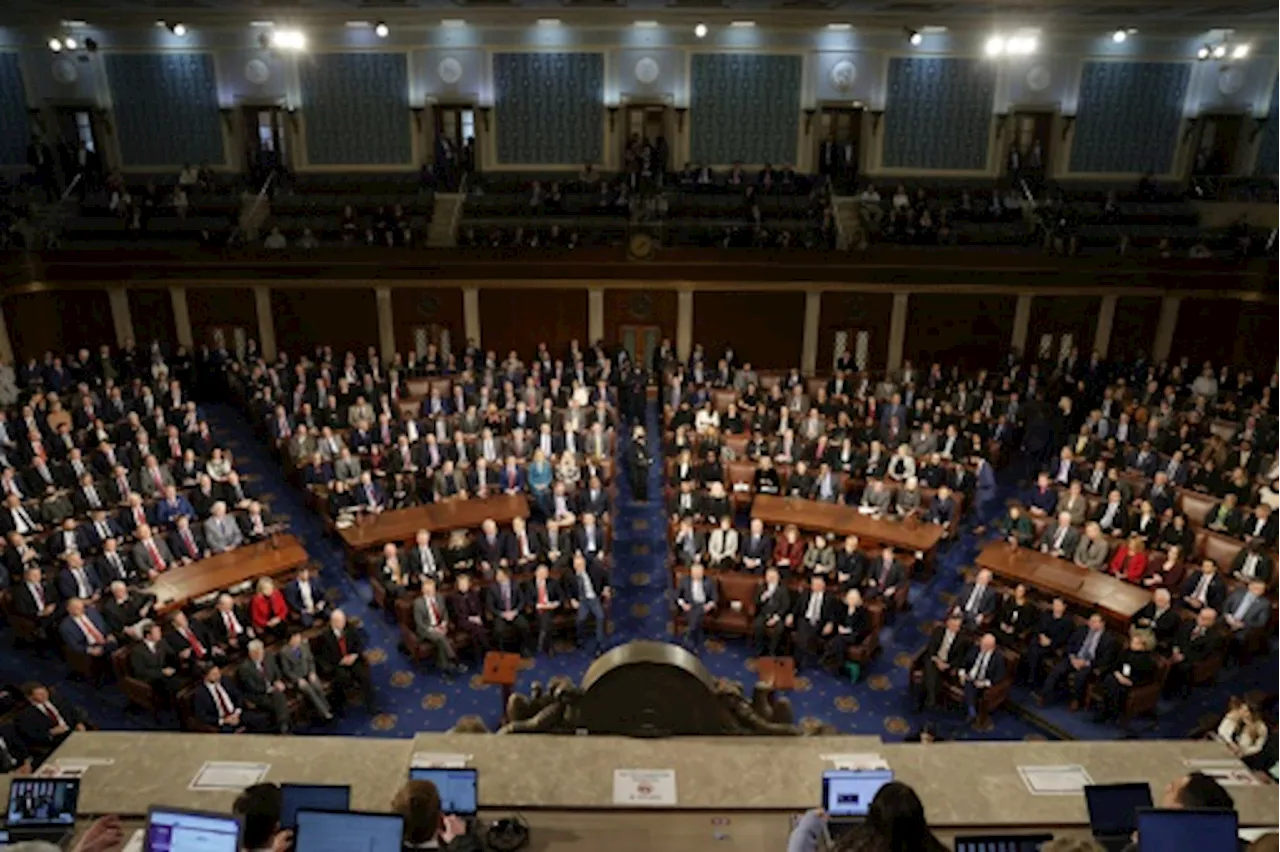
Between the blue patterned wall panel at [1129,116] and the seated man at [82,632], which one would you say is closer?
the seated man at [82,632]

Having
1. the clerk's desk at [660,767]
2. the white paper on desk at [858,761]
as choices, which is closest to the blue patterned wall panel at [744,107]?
the clerk's desk at [660,767]

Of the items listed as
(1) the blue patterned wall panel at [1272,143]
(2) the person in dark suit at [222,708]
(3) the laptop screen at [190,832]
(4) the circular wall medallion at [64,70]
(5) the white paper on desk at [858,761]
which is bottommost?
(2) the person in dark suit at [222,708]

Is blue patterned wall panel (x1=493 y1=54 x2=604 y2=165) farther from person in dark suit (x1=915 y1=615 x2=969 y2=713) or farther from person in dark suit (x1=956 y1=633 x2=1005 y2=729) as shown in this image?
person in dark suit (x1=956 y1=633 x2=1005 y2=729)

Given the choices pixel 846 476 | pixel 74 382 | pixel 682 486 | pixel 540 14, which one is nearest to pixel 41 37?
pixel 74 382

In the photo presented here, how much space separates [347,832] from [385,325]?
57.2 ft

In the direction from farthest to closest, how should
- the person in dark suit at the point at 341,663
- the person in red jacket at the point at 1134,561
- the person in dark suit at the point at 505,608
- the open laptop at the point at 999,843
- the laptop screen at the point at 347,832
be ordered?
the person in red jacket at the point at 1134,561 → the person in dark suit at the point at 505,608 → the person in dark suit at the point at 341,663 → the open laptop at the point at 999,843 → the laptop screen at the point at 347,832

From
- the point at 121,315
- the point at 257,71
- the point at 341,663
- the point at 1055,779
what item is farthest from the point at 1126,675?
the point at 257,71

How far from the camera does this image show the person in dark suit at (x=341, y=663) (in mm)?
9602

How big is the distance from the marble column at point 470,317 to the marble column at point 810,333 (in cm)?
707

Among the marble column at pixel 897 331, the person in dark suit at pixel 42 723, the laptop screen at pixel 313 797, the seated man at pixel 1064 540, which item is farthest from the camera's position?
the marble column at pixel 897 331

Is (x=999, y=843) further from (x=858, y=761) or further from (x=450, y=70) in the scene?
(x=450, y=70)

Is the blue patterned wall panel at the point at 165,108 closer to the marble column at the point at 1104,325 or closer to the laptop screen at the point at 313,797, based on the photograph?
the marble column at the point at 1104,325

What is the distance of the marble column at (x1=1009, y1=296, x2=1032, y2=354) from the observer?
1989 cm

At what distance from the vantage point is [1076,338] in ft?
66.1
